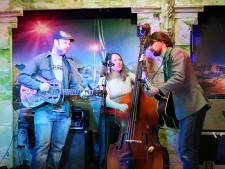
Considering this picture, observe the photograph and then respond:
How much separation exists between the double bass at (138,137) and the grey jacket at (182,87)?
12.2 inches

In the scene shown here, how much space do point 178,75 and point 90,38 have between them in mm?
2176

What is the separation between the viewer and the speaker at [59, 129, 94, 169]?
4711 mm

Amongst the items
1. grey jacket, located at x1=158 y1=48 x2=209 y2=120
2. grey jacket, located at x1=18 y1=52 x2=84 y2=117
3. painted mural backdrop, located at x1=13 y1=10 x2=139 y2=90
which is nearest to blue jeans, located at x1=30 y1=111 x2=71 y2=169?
grey jacket, located at x1=18 y1=52 x2=84 y2=117

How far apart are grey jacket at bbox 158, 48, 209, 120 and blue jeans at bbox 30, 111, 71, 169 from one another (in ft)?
4.72

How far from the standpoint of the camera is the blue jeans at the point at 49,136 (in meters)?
4.46

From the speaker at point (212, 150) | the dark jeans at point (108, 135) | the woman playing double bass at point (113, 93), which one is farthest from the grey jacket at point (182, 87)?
the dark jeans at point (108, 135)

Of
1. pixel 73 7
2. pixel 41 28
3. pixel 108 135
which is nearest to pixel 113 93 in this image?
pixel 108 135

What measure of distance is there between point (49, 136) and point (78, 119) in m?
0.50

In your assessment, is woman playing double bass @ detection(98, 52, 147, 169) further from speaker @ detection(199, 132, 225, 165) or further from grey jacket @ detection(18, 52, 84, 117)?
speaker @ detection(199, 132, 225, 165)

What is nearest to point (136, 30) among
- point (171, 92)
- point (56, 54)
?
point (56, 54)

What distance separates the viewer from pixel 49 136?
14.9ft

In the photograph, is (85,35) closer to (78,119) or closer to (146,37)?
(78,119)

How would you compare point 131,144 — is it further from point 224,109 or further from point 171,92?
point 224,109

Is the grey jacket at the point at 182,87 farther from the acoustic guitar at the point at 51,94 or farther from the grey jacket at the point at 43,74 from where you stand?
the grey jacket at the point at 43,74
